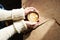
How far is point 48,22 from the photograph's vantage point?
981 millimetres

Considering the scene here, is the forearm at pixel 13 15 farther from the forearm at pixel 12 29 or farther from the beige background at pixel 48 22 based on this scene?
the beige background at pixel 48 22

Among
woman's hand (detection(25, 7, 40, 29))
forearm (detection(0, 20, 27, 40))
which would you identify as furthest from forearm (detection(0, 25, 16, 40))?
woman's hand (detection(25, 7, 40, 29))

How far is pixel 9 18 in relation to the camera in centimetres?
89

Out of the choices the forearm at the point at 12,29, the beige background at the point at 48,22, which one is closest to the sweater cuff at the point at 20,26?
the forearm at the point at 12,29

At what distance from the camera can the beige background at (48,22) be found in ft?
3.16

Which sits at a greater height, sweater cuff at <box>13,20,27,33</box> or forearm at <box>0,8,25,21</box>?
forearm at <box>0,8,25,21</box>

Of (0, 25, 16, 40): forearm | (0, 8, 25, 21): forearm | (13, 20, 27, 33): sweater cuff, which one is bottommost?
(0, 25, 16, 40): forearm

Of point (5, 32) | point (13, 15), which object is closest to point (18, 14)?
point (13, 15)

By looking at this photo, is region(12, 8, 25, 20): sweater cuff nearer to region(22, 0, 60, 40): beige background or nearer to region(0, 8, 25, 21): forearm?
region(0, 8, 25, 21): forearm

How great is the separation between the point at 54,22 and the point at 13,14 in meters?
0.28

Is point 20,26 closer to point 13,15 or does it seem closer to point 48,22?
point 13,15

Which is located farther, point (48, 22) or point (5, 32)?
point (48, 22)

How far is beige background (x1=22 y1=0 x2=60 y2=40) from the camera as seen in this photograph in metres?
0.96

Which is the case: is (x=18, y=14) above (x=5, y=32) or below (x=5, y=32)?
above
